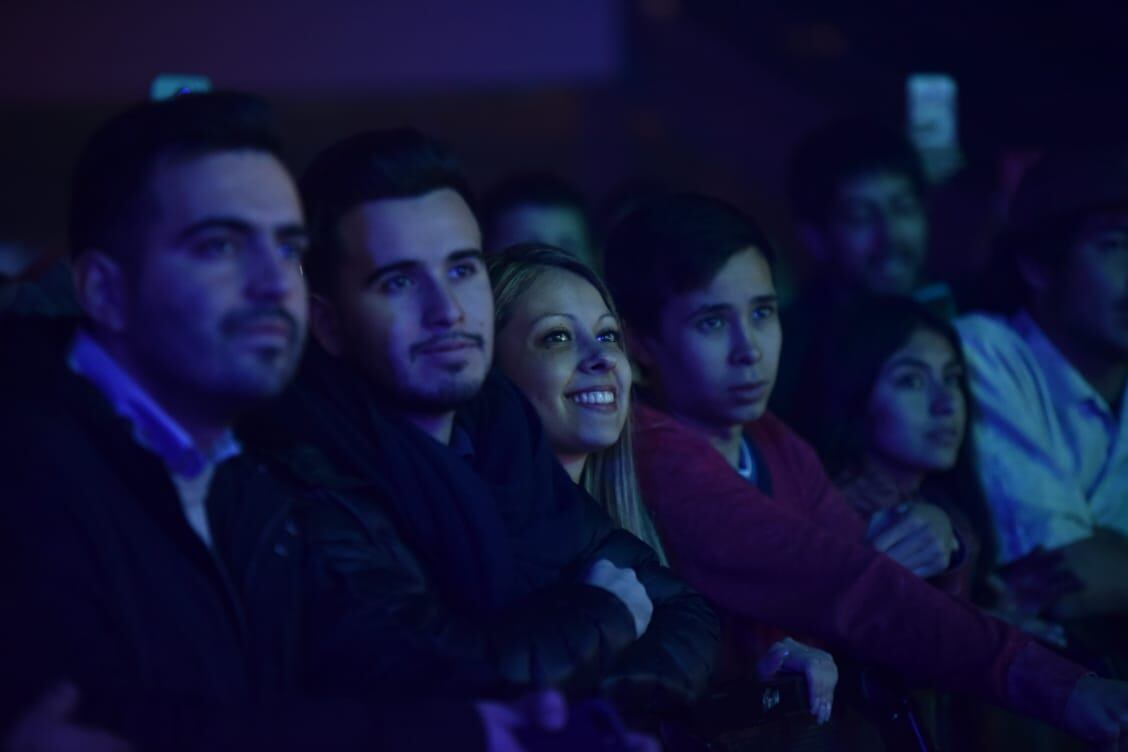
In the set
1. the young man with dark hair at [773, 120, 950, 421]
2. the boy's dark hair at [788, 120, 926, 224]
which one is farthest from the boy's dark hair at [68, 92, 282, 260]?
the boy's dark hair at [788, 120, 926, 224]

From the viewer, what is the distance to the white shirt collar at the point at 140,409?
1605 mm

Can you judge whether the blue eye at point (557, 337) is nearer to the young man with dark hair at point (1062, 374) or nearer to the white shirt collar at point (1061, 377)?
the young man with dark hair at point (1062, 374)

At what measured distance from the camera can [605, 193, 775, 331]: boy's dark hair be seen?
2607mm

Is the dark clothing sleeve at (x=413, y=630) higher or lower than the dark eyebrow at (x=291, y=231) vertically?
lower

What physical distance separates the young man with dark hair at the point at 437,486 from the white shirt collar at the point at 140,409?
271 mm

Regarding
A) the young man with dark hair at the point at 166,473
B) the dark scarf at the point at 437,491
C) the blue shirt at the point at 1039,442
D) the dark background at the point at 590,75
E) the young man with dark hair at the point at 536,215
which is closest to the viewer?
the young man with dark hair at the point at 166,473

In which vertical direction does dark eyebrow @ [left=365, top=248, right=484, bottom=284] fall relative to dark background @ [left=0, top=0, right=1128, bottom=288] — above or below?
below

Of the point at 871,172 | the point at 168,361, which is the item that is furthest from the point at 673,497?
the point at 871,172

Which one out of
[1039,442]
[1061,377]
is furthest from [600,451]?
[1061,377]

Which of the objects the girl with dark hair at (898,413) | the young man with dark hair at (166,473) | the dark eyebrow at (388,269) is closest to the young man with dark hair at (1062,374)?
the girl with dark hair at (898,413)

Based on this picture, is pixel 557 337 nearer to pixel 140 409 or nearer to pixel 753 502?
pixel 753 502

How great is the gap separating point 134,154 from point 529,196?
237 centimetres

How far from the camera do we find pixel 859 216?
12.7 feet

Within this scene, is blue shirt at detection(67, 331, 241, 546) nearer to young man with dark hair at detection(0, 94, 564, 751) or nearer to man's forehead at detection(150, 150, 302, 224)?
young man with dark hair at detection(0, 94, 564, 751)
